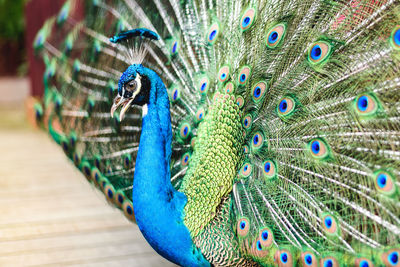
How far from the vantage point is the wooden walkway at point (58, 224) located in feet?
7.22

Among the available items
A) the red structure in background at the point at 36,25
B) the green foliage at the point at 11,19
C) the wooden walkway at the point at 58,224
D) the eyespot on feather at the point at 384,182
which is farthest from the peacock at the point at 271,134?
the green foliage at the point at 11,19

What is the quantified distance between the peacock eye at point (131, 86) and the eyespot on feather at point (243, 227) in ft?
1.58

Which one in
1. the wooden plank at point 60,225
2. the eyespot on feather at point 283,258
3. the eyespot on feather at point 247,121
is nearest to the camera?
the eyespot on feather at point 283,258

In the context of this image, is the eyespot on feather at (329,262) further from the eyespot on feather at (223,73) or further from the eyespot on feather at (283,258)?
the eyespot on feather at (223,73)

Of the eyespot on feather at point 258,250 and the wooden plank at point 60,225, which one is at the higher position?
the eyespot on feather at point 258,250

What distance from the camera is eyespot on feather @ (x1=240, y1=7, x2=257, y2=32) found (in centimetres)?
161

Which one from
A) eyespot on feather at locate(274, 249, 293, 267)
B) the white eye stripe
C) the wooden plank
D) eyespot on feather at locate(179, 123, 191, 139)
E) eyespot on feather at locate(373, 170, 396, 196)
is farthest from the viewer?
the wooden plank

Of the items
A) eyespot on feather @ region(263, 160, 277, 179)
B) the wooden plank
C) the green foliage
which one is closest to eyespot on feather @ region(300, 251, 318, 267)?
eyespot on feather @ region(263, 160, 277, 179)

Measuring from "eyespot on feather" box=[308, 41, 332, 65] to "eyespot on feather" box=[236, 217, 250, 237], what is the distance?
483mm

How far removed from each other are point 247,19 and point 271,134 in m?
0.38

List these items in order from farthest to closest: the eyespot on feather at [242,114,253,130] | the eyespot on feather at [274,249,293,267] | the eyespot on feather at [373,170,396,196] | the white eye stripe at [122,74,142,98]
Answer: the eyespot on feather at [242,114,253,130], the white eye stripe at [122,74,142,98], the eyespot on feather at [274,249,293,267], the eyespot on feather at [373,170,396,196]

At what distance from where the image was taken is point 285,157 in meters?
1.47

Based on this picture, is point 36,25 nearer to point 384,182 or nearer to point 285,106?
point 285,106

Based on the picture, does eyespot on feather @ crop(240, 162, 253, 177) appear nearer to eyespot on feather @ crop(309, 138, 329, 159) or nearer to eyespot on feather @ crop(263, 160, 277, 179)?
eyespot on feather @ crop(263, 160, 277, 179)
